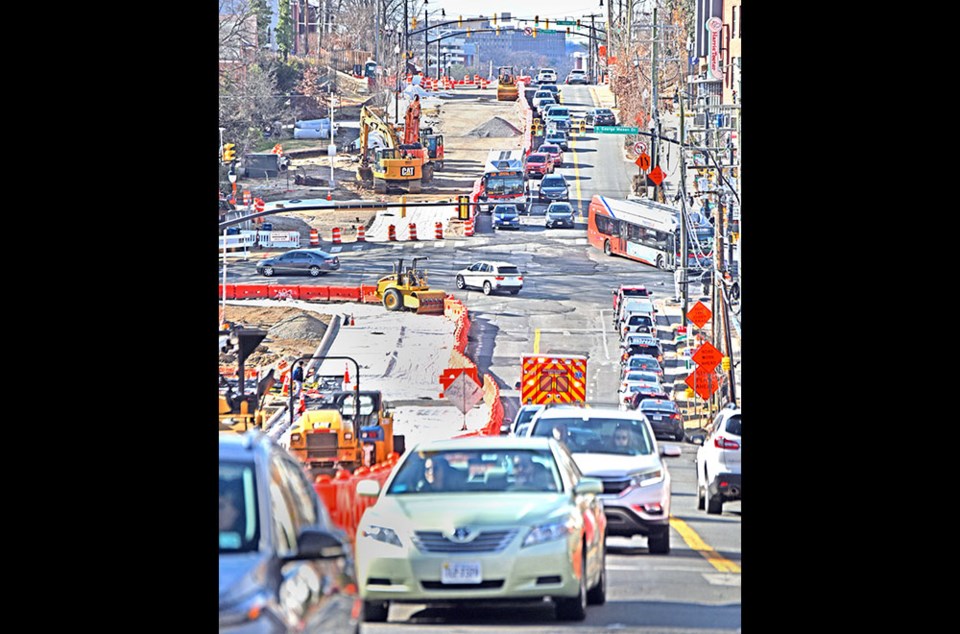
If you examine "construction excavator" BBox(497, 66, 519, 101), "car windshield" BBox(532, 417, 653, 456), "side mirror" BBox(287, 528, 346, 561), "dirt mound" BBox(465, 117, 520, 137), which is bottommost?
"car windshield" BBox(532, 417, 653, 456)

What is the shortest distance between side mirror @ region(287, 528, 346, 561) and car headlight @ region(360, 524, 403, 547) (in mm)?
1746

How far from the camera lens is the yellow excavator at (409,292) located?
58.0ft

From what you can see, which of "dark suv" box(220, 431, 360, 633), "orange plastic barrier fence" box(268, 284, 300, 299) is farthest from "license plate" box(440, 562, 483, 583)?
"orange plastic barrier fence" box(268, 284, 300, 299)

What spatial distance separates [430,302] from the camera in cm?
1772

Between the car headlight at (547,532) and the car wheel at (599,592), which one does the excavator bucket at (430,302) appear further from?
the car headlight at (547,532)

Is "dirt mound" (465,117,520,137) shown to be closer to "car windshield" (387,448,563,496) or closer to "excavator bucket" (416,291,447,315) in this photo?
"excavator bucket" (416,291,447,315)

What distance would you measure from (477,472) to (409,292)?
9457 millimetres

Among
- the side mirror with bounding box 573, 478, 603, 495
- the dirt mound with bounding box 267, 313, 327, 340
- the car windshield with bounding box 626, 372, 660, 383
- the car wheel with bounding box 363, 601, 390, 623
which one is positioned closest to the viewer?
the car wheel with bounding box 363, 601, 390, 623

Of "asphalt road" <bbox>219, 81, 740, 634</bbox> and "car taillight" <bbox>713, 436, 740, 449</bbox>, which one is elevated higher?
"asphalt road" <bbox>219, 81, 740, 634</bbox>

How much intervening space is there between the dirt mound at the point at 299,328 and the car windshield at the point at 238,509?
986cm

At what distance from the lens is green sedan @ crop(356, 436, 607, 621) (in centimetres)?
787

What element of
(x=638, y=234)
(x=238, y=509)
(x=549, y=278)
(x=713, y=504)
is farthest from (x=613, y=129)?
(x=238, y=509)

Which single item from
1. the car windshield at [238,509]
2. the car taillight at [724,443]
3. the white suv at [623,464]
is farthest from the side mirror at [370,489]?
the car taillight at [724,443]
